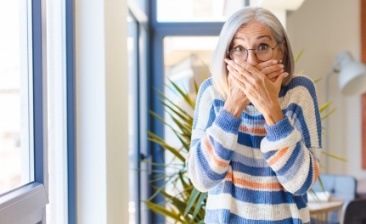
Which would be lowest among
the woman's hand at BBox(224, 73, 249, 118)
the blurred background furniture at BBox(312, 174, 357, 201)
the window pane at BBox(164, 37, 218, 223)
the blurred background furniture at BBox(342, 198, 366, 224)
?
the blurred background furniture at BBox(312, 174, 357, 201)

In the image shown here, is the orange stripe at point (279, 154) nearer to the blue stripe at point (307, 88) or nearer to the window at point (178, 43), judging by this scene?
the blue stripe at point (307, 88)

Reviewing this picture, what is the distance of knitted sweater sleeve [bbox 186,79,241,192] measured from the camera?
3.70 ft

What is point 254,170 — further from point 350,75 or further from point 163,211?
point 350,75

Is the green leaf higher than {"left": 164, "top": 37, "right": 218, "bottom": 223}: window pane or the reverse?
the reverse

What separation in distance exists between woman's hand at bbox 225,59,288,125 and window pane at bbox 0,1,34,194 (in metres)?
0.71

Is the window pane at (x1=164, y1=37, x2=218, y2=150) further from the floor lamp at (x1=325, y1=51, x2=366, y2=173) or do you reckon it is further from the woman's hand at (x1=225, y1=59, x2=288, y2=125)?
the woman's hand at (x1=225, y1=59, x2=288, y2=125)

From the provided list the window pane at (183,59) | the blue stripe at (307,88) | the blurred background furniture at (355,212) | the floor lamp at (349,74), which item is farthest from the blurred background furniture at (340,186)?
the blue stripe at (307,88)

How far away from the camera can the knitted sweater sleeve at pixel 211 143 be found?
1127 millimetres

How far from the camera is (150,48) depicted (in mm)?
4074

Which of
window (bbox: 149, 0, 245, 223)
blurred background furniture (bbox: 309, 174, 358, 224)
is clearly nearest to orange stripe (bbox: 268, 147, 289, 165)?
blurred background furniture (bbox: 309, 174, 358, 224)

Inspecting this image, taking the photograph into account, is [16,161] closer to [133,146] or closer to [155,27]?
[133,146]

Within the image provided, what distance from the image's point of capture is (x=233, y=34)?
1.20 m

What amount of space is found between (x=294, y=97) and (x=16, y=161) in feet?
2.98

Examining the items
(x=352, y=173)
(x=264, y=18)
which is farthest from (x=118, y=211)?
(x=352, y=173)
